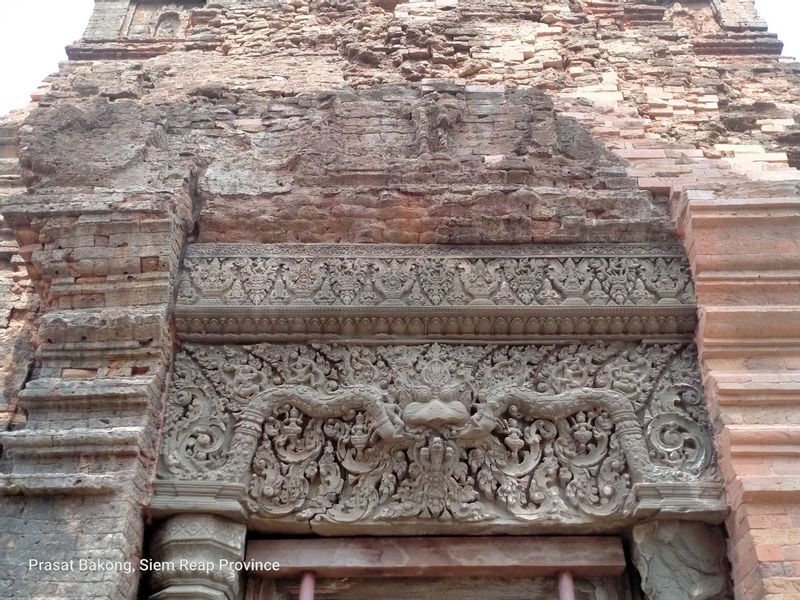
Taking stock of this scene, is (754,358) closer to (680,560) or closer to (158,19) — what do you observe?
(680,560)

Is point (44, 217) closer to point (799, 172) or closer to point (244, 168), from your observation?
point (244, 168)

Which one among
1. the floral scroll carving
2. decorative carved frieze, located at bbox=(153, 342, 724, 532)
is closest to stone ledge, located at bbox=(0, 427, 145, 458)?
decorative carved frieze, located at bbox=(153, 342, 724, 532)

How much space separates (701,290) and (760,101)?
7.93ft

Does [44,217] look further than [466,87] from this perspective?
No

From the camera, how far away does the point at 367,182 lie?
4871 millimetres

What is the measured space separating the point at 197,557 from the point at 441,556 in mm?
1177

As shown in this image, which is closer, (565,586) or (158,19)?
(565,586)

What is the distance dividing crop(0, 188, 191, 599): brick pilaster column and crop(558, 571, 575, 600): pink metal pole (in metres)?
2.03

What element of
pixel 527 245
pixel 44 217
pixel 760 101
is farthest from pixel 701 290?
pixel 44 217

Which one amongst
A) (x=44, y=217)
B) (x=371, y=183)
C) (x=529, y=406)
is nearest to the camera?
(x=529, y=406)

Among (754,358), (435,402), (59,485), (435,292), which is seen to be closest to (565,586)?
(435,402)

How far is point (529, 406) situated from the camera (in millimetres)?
4066

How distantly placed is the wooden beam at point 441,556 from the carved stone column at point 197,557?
7.2 inches

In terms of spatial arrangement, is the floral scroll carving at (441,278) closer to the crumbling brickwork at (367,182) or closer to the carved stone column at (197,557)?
the crumbling brickwork at (367,182)
